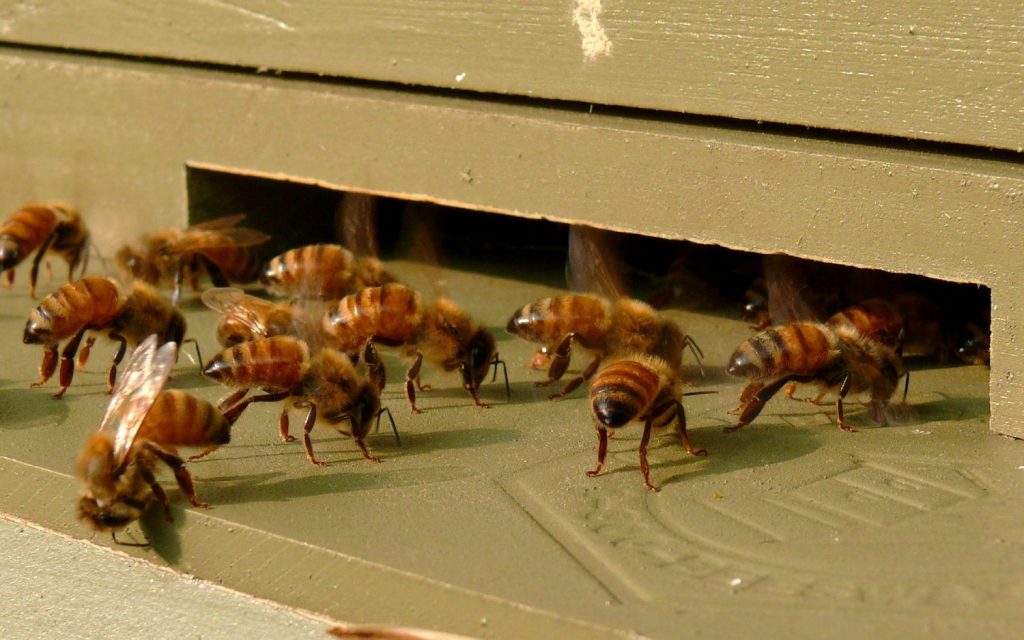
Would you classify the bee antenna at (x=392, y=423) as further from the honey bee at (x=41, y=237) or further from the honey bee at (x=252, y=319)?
the honey bee at (x=41, y=237)

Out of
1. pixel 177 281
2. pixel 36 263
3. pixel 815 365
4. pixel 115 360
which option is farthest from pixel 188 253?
pixel 815 365

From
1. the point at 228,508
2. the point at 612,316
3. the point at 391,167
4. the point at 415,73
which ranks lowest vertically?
the point at 228,508

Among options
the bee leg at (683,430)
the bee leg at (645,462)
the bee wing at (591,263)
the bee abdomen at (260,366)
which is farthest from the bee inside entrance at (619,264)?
the bee abdomen at (260,366)

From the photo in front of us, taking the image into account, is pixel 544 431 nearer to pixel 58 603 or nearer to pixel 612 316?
pixel 612 316

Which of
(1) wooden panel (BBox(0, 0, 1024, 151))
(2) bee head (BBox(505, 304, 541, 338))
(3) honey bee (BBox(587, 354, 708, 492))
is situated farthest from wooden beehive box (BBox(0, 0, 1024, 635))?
(3) honey bee (BBox(587, 354, 708, 492))

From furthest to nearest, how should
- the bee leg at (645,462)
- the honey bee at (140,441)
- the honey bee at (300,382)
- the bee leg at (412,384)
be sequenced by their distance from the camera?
the bee leg at (412,384)
the honey bee at (300,382)
the bee leg at (645,462)
the honey bee at (140,441)

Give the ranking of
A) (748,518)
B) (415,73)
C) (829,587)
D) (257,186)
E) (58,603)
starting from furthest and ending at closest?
(257,186), (415,73), (58,603), (748,518), (829,587)

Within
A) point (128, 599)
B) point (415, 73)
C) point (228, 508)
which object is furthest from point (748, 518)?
point (415, 73)

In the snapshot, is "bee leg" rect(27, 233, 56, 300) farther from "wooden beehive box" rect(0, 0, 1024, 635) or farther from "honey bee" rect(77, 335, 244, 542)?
"honey bee" rect(77, 335, 244, 542)
